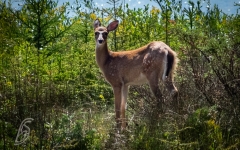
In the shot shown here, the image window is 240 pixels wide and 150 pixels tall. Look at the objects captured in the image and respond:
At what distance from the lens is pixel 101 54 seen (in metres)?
11.4

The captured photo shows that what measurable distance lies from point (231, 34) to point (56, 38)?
7.47m

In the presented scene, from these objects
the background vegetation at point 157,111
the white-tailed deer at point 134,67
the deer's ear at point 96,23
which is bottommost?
the background vegetation at point 157,111

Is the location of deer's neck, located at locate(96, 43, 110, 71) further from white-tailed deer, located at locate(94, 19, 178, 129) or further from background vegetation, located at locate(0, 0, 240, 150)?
background vegetation, located at locate(0, 0, 240, 150)

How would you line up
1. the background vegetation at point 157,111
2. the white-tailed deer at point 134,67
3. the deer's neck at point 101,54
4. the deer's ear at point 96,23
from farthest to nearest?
1. the deer's ear at point 96,23
2. the deer's neck at point 101,54
3. the white-tailed deer at point 134,67
4. the background vegetation at point 157,111

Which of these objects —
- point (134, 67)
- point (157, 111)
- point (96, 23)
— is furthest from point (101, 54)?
point (157, 111)

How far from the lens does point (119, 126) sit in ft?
29.8

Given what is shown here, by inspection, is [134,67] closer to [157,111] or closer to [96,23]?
[96,23]

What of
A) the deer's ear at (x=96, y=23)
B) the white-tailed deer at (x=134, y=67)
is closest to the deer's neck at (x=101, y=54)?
the white-tailed deer at (x=134, y=67)

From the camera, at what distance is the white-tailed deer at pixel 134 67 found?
9.94 metres

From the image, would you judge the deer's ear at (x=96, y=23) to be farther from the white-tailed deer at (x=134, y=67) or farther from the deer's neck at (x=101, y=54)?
the deer's neck at (x=101, y=54)

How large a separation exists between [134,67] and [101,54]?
114 centimetres

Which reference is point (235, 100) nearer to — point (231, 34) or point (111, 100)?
point (231, 34)

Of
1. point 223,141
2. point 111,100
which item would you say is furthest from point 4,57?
point 223,141

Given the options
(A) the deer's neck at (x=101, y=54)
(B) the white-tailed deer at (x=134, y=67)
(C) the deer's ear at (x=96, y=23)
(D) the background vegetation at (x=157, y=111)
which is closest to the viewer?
(D) the background vegetation at (x=157, y=111)
